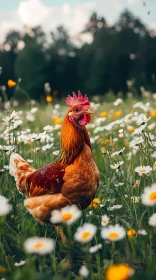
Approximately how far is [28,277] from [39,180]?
126 centimetres

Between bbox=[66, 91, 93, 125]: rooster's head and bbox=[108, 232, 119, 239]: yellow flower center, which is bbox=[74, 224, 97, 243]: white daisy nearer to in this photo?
bbox=[108, 232, 119, 239]: yellow flower center

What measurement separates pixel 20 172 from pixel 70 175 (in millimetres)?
588

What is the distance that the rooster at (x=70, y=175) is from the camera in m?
2.33

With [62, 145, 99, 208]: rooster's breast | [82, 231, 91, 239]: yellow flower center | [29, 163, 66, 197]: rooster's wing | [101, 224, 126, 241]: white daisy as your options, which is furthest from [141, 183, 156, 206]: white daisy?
[29, 163, 66, 197]: rooster's wing

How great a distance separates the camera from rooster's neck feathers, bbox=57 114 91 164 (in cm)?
245

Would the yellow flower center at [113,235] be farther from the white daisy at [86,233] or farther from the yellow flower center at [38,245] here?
the yellow flower center at [38,245]

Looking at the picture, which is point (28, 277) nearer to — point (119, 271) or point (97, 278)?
point (119, 271)

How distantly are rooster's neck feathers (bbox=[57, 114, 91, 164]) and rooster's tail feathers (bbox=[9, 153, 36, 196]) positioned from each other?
0.35 m

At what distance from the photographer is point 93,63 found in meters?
27.9

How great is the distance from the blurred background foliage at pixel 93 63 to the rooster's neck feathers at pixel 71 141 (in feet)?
72.1

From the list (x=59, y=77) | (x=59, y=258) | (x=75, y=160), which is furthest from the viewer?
(x=59, y=77)

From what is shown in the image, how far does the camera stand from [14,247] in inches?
88.5

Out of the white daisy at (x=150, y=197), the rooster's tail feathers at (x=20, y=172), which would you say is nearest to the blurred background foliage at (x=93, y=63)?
the rooster's tail feathers at (x=20, y=172)

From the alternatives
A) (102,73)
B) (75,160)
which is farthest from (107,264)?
(102,73)
